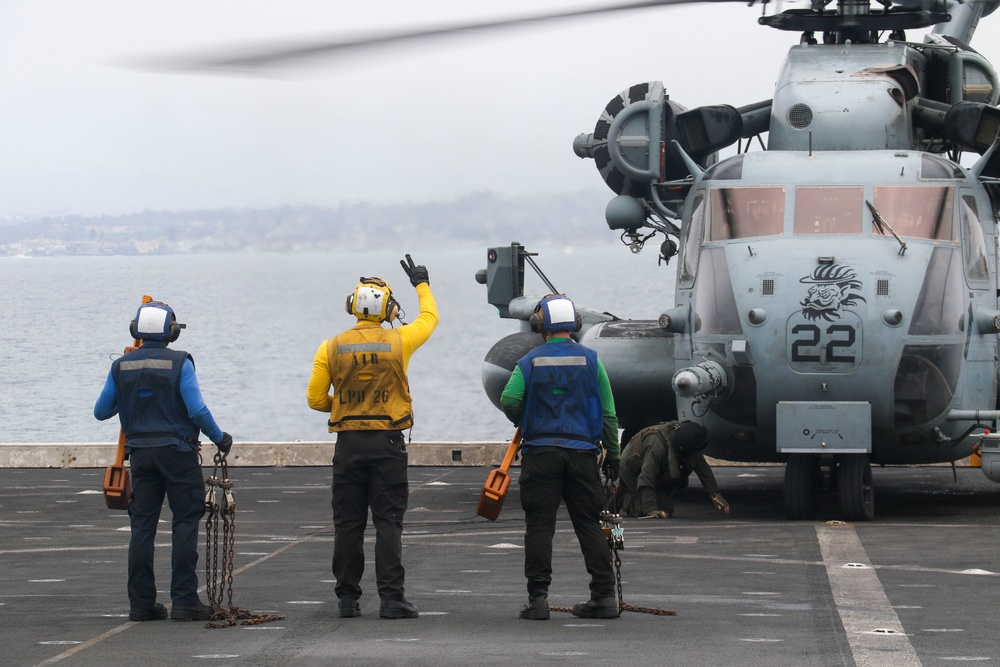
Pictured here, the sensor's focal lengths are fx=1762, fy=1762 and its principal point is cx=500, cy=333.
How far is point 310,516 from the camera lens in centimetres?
1669

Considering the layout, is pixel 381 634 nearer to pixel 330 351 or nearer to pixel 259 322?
pixel 330 351

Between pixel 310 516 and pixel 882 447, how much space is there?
535cm

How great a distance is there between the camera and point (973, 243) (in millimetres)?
16266

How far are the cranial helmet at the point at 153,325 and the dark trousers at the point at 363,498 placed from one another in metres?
1.23

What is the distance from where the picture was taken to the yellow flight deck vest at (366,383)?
10.3 meters

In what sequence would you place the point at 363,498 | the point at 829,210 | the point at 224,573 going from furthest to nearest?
1. the point at 829,210
2. the point at 363,498
3. the point at 224,573

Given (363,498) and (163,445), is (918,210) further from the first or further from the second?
(163,445)

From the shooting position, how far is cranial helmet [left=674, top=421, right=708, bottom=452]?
633 inches

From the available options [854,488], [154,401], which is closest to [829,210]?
[854,488]

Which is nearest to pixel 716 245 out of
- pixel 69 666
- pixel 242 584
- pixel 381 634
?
pixel 242 584

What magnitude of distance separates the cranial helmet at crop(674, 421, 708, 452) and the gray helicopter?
215 millimetres

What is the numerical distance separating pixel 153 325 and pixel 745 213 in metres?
7.35

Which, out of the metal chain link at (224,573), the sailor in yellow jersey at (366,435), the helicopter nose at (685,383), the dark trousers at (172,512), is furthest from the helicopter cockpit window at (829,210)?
the dark trousers at (172,512)

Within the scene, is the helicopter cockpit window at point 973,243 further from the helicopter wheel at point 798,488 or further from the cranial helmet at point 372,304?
the cranial helmet at point 372,304
